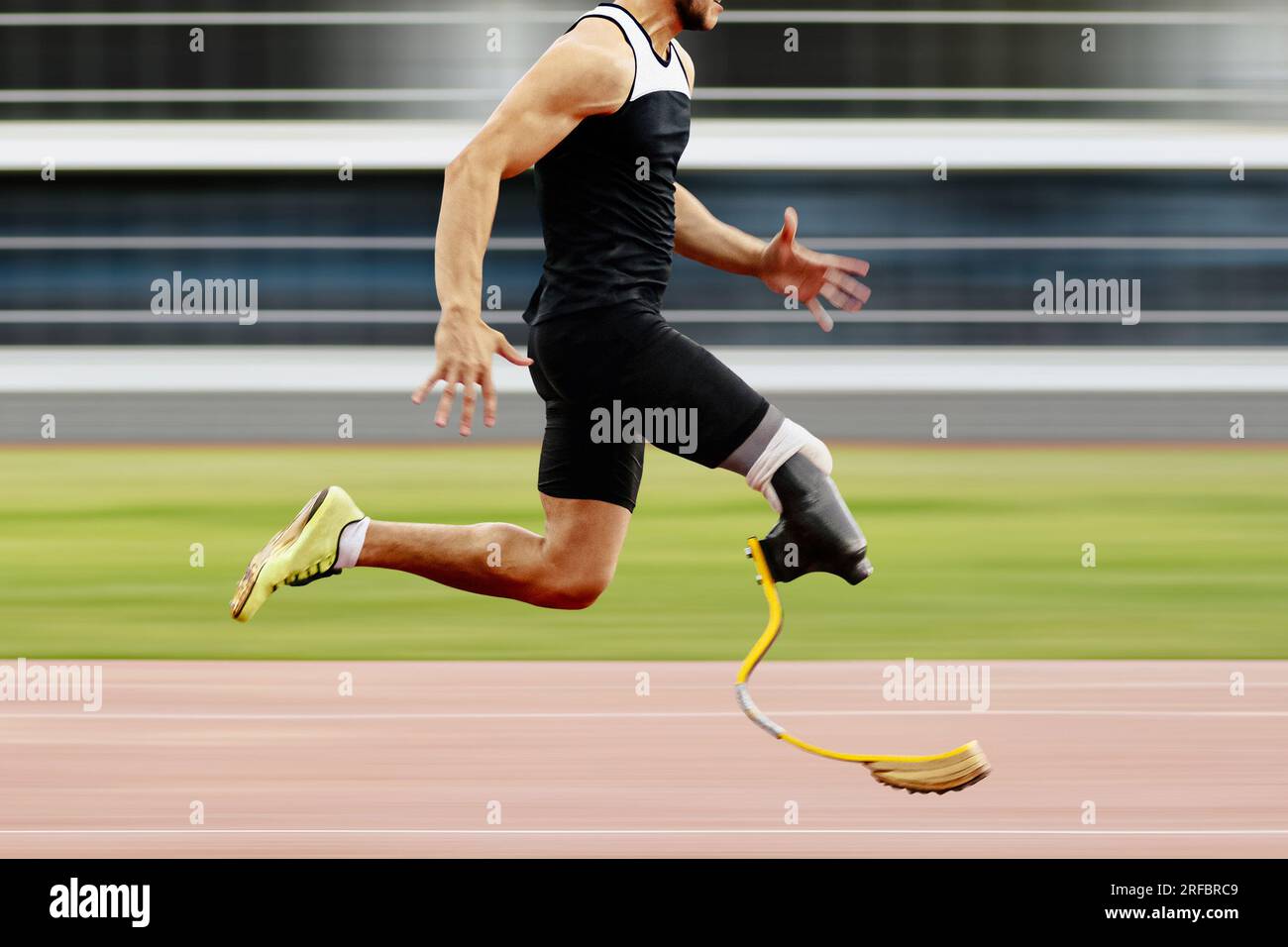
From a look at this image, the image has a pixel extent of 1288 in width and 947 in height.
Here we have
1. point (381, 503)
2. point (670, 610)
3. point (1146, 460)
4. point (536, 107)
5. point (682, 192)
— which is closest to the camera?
point (536, 107)

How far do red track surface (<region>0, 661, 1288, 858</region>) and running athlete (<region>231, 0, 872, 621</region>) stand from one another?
0.54m

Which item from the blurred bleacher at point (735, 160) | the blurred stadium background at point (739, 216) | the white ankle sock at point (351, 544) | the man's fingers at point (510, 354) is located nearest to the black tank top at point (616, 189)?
the man's fingers at point (510, 354)

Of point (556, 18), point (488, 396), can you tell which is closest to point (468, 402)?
point (488, 396)

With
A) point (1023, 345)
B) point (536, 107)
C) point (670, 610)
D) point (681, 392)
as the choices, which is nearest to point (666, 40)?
point (536, 107)

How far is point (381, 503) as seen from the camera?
34.5 ft

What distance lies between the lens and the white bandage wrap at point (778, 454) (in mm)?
3961

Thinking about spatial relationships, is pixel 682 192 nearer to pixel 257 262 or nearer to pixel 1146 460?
pixel 1146 460

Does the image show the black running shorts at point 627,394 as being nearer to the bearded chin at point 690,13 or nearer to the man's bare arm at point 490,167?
the man's bare arm at point 490,167

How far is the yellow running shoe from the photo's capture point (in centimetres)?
448

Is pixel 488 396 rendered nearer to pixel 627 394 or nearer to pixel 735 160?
pixel 627 394

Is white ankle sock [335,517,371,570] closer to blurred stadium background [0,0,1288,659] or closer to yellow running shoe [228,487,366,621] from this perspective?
yellow running shoe [228,487,366,621]

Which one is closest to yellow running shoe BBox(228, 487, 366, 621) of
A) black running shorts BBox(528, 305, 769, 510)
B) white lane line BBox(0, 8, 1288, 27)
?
black running shorts BBox(528, 305, 769, 510)

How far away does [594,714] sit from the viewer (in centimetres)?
517

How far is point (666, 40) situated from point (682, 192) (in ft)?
2.09
